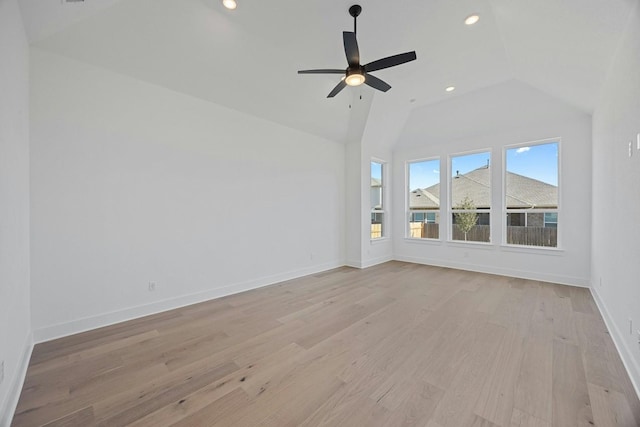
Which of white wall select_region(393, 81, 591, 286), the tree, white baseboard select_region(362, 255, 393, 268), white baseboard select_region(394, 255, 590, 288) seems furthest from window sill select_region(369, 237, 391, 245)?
the tree

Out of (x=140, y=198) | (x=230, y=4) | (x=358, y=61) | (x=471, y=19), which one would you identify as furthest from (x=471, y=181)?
(x=140, y=198)

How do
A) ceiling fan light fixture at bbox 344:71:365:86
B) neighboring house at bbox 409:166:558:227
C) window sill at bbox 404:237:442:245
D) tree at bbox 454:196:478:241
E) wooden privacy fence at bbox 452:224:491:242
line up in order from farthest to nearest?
window sill at bbox 404:237:442:245, tree at bbox 454:196:478:241, wooden privacy fence at bbox 452:224:491:242, neighboring house at bbox 409:166:558:227, ceiling fan light fixture at bbox 344:71:365:86

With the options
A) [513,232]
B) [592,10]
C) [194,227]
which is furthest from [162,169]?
[513,232]

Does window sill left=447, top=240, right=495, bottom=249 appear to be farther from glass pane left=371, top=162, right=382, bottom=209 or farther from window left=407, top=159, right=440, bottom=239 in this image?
glass pane left=371, top=162, right=382, bottom=209

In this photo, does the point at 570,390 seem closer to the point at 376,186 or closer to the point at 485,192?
the point at 485,192

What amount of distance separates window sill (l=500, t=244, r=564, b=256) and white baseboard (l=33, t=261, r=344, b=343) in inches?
164

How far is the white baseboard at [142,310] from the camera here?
2.48m

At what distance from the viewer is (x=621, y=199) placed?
7.52 ft

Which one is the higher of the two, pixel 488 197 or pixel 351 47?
pixel 351 47

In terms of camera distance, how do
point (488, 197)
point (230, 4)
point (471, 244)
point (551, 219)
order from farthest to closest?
1. point (471, 244)
2. point (488, 197)
3. point (551, 219)
4. point (230, 4)

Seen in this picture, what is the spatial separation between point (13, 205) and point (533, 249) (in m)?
6.67

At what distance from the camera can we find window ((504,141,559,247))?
178 inches

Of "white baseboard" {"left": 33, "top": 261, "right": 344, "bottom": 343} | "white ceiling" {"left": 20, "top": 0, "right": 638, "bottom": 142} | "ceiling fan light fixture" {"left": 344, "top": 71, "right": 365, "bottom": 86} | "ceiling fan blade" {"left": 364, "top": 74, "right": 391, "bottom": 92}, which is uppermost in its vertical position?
"white ceiling" {"left": 20, "top": 0, "right": 638, "bottom": 142}

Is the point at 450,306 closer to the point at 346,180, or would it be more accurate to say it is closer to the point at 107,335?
the point at 346,180
